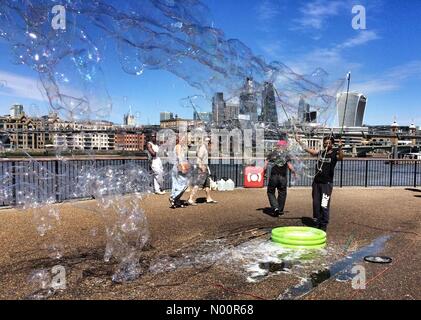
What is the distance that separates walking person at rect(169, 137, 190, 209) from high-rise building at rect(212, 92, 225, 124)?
2226 mm

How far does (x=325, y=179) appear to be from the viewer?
8227 mm

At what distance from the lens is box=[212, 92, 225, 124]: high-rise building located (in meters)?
9.27

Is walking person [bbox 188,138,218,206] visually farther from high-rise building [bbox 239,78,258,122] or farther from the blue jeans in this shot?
high-rise building [bbox 239,78,258,122]

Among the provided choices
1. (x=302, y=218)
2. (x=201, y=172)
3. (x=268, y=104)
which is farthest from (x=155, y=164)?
(x=302, y=218)

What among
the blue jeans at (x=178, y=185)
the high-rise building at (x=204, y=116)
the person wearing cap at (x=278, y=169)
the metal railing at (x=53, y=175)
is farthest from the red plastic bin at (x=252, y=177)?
the high-rise building at (x=204, y=116)

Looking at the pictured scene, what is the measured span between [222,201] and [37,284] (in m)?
7.90

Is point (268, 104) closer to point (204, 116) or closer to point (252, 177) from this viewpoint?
point (204, 116)

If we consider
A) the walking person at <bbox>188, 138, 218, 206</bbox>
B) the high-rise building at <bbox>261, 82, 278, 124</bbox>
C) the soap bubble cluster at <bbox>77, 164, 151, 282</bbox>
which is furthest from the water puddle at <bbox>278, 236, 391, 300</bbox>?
the walking person at <bbox>188, 138, 218, 206</bbox>

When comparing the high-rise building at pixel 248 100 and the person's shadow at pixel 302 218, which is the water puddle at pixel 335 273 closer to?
the person's shadow at pixel 302 218

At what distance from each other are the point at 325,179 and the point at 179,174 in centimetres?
438

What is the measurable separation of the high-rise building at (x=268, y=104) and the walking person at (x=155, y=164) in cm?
541

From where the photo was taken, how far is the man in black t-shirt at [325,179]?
26.9 feet

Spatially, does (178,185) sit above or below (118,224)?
above
